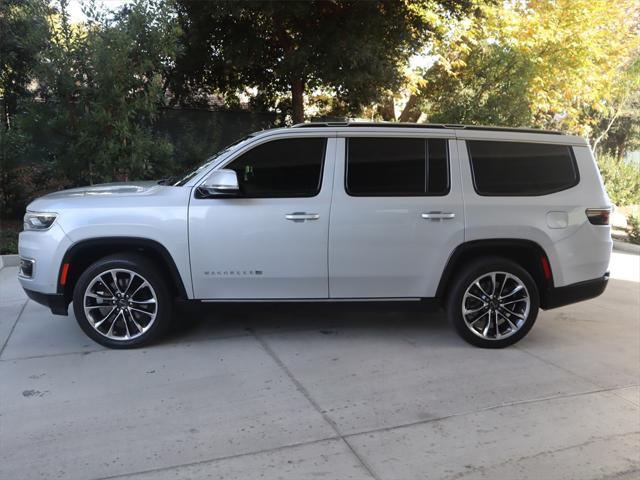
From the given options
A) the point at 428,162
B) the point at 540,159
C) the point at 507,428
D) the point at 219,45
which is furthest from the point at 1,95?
the point at 507,428

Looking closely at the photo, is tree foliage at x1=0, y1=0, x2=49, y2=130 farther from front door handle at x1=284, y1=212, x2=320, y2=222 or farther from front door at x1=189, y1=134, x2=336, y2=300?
front door handle at x1=284, y1=212, x2=320, y2=222

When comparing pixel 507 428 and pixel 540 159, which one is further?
pixel 540 159

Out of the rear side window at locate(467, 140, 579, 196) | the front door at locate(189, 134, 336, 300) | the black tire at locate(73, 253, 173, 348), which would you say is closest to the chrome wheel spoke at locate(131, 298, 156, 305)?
the black tire at locate(73, 253, 173, 348)

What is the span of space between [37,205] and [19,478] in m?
2.56

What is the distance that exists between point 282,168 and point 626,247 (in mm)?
8972

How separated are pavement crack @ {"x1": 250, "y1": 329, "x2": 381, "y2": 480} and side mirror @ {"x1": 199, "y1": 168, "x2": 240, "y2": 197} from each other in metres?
1.38

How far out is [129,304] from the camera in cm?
471

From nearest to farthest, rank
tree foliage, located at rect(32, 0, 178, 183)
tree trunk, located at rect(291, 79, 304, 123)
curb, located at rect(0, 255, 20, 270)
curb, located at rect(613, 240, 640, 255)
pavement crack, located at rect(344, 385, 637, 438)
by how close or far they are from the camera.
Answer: pavement crack, located at rect(344, 385, 637, 438) → curb, located at rect(0, 255, 20, 270) → tree foliage, located at rect(32, 0, 178, 183) → curb, located at rect(613, 240, 640, 255) → tree trunk, located at rect(291, 79, 304, 123)

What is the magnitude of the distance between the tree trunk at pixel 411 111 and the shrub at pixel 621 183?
6278 millimetres

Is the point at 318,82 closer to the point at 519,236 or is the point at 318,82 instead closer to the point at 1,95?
the point at 1,95

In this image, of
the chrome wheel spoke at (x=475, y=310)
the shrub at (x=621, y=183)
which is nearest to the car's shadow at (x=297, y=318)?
the chrome wheel spoke at (x=475, y=310)

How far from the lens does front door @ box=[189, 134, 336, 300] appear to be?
4.64m

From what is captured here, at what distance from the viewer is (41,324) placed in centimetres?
543

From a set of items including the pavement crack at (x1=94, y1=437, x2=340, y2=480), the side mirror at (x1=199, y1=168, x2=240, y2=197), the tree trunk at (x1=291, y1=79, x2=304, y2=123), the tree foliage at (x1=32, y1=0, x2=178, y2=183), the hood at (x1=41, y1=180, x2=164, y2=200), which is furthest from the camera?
the tree trunk at (x1=291, y1=79, x2=304, y2=123)
